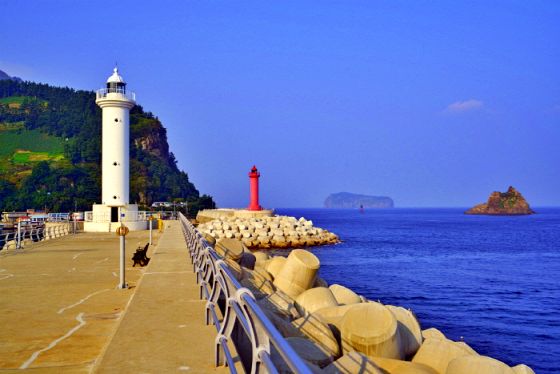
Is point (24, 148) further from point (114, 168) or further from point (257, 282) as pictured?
point (257, 282)

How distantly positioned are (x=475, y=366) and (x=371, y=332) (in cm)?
123

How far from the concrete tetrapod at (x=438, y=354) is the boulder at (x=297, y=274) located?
152 inches

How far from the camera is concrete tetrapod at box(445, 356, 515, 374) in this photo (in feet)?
19.8

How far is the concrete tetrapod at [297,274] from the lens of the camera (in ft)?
35.9

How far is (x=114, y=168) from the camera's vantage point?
3105 cm

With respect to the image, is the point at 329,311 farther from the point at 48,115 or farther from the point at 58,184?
the point at 48,115

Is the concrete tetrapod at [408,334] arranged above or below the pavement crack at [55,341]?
below

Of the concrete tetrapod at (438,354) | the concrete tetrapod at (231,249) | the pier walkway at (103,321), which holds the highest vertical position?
the concrete tetrapod at (231,249)

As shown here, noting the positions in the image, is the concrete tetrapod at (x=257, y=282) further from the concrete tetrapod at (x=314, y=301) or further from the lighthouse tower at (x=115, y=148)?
the lighthouse tower at (x=115, y=148)

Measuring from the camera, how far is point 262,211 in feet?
150

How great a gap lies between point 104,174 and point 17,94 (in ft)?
558

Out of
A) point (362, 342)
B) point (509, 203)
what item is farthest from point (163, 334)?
point (509, 203)

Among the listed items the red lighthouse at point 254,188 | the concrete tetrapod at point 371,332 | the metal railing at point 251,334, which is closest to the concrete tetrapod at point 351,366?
the metal railing at point 251,334

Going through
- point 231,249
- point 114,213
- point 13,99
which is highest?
point 13,99
